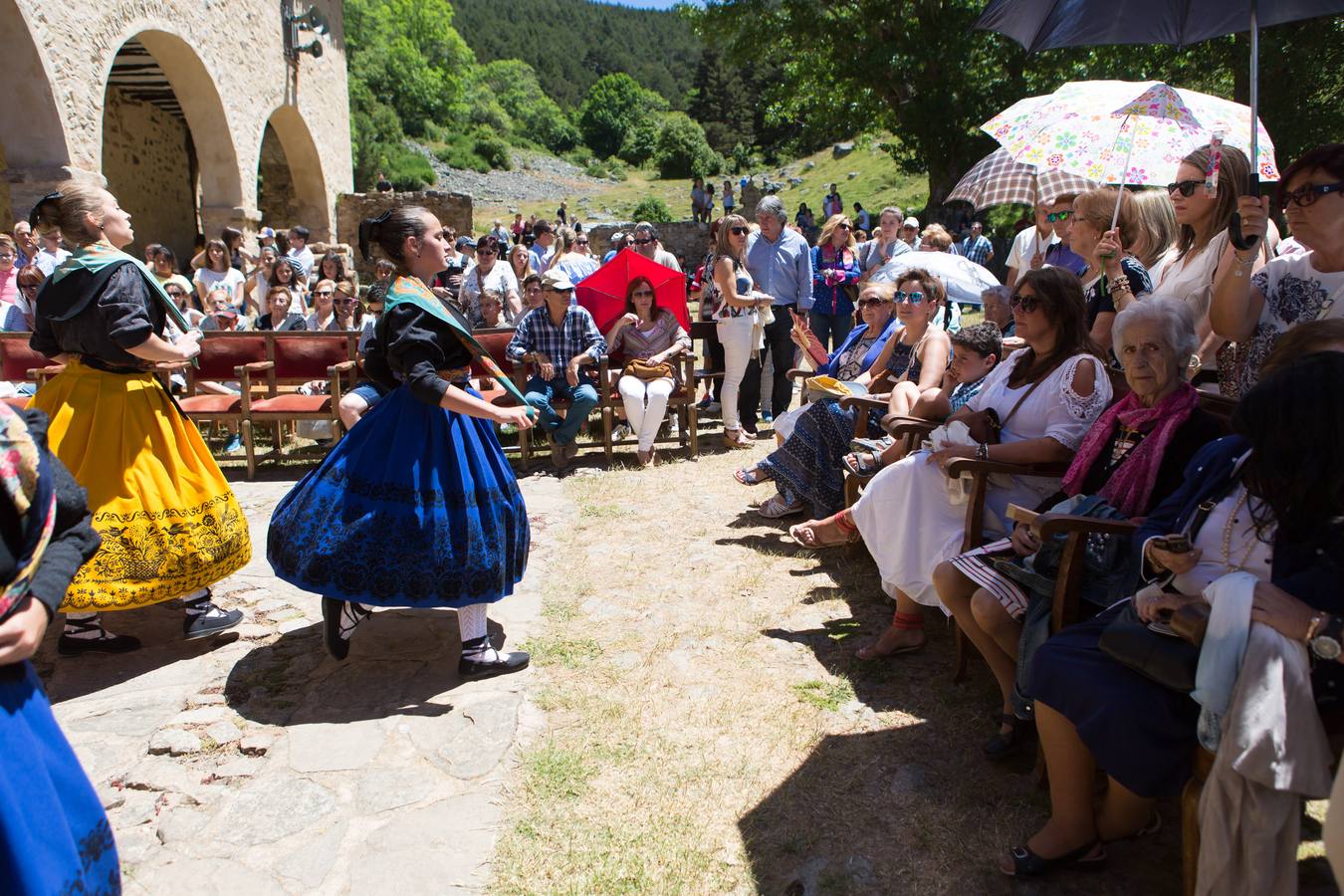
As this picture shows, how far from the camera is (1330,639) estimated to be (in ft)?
5.88

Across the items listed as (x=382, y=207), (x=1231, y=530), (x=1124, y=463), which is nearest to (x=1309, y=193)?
(x=1124, y=463)

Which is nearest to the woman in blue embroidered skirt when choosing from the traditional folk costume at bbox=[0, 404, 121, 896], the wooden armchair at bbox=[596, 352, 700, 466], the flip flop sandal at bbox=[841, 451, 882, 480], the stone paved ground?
the stone paved ground

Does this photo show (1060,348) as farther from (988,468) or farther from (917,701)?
(917,701)

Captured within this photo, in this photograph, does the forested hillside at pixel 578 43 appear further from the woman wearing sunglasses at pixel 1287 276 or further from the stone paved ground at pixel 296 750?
the woman wearing sunglasses at pixel 1287 276

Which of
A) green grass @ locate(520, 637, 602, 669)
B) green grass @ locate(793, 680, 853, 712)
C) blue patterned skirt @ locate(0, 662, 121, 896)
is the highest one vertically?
blue patterned skirt @ locate(0, 662, 121, 896)

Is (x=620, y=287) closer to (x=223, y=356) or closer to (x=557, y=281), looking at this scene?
(x=557, y=281)

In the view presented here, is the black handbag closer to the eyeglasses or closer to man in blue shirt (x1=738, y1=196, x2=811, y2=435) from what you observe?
the eyeglasses

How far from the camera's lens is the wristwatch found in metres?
1.78

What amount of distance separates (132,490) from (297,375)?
3528 millimetres

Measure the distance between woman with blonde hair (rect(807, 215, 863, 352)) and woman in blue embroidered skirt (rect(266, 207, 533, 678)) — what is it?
Result: 486 centimetres

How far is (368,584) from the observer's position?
3.09m

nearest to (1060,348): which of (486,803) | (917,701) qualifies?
(917,701)

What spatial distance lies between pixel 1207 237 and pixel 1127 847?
2159 mm

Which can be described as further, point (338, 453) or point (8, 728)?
point (338, 453)
